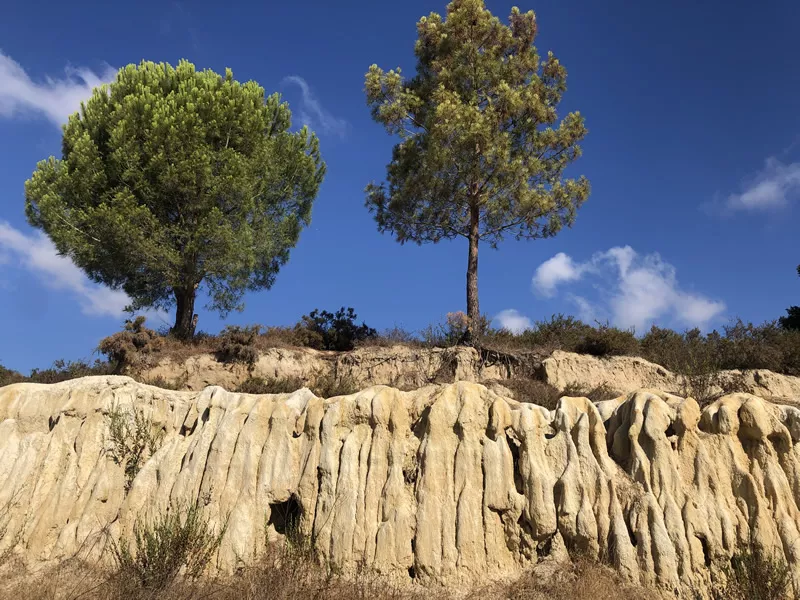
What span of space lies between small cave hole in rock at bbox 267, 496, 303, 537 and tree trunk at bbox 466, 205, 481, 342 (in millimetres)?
13423

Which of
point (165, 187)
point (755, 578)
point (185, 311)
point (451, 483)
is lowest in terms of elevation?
point (755, 578)

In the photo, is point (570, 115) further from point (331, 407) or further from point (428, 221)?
point (331, 407)

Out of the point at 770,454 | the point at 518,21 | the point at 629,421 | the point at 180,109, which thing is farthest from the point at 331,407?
the point at 518,21

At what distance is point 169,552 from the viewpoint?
9.19 metres

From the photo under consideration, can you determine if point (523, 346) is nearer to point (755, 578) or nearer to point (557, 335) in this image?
point (557, 335)

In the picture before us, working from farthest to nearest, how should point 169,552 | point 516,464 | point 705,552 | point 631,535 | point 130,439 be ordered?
1. point 130,439
2. point 516,464
3. point 631,535
4. point 705,552
5. point 169,552

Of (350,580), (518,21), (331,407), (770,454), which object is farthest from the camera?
(518,21)

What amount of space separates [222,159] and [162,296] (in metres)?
6.93

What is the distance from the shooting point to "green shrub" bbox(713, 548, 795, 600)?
28.6 ft

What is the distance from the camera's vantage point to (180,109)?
25156 mm

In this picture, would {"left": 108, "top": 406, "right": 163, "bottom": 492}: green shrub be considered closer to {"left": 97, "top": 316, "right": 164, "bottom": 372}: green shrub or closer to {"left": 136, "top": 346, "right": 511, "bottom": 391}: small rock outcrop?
{"left": 136, "top": 346, "right": 511, "bottom": 391}: small rock outcrop

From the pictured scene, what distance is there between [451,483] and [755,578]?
4.68 metres

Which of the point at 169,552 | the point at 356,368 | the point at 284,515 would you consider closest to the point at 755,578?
the point at 284,515

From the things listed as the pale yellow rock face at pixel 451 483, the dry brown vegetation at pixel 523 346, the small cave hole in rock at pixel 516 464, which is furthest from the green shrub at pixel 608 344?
the small cave hole in rock at pixel 516 464
